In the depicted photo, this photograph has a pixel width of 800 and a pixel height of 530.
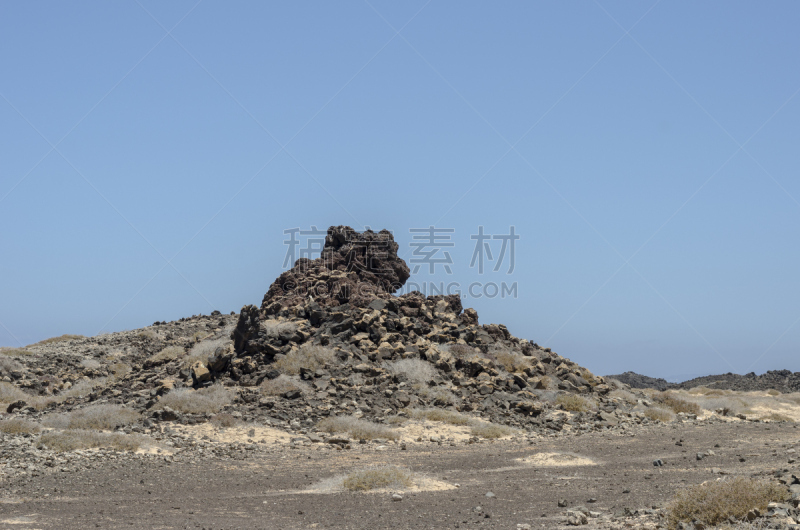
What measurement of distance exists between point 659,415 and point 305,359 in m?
13.1

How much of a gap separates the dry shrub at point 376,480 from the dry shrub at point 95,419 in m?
9.40

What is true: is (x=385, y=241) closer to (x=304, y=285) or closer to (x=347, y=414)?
(x=304, y=285)

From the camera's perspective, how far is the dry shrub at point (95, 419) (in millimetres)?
18562

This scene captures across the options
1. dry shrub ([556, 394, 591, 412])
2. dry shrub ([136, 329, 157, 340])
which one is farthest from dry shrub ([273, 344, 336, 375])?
dry shrub ([136, 329, 157, 340])

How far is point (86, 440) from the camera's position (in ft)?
53.2

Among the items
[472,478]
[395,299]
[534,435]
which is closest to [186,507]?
[472,478]

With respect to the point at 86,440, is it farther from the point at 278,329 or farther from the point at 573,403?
the point at 573,403

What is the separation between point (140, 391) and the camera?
77.0 feet

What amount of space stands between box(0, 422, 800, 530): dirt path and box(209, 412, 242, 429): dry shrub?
9.29ft

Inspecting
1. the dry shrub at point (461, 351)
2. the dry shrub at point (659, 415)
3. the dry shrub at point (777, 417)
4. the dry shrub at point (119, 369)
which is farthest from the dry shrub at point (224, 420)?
the dry shrub at point (777, 417)

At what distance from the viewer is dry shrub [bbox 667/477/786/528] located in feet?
25.8

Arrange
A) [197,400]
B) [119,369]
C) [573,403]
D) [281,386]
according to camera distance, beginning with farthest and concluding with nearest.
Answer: [119,369]
[573,403]
[281,386]
[197,400]

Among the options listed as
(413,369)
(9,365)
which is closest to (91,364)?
(9,365)

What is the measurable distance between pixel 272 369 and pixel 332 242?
9.56 metres
